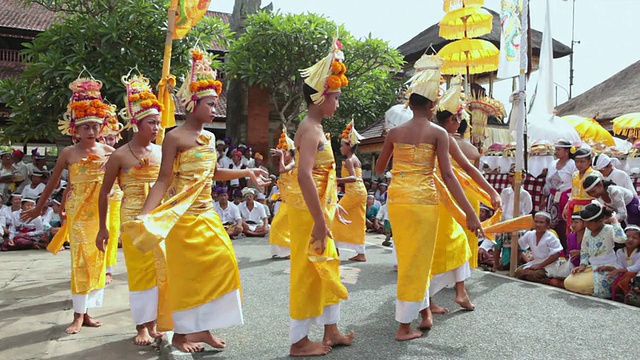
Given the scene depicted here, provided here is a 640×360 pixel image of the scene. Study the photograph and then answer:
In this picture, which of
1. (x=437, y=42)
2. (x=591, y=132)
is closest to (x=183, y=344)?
(x=591, y=132)

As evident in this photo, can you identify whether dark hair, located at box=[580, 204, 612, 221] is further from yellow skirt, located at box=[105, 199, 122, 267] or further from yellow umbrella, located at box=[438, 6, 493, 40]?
yellow umbrella, located at box=[438, 6, 493, 40]

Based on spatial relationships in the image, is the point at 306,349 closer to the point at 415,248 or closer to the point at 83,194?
the point at 415,248

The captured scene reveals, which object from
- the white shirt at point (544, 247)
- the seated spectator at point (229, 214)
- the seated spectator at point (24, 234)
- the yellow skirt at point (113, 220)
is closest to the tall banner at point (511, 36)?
the white shirt at point (544, 247)

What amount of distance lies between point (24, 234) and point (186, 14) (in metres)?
7.06

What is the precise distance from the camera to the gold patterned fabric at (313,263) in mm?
3727

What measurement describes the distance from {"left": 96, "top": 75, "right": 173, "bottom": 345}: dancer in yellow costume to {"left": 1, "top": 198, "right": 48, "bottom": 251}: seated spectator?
23.2 ft

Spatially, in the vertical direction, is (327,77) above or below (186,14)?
below

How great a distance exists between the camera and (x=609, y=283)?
5.81 m

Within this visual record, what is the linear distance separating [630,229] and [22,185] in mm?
12292

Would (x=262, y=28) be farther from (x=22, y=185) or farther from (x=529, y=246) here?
(x=529, y=246)

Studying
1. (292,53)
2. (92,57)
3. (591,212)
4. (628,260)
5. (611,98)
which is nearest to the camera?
→ (628,260)

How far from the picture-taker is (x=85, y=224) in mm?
5188

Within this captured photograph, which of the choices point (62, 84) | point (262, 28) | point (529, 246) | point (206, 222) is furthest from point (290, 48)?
point (206, 222)

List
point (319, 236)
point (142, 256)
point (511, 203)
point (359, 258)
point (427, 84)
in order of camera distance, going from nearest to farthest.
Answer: point (319, 236), point (427, 84), point (142, 256), point (359, 258), point (511, 203)
